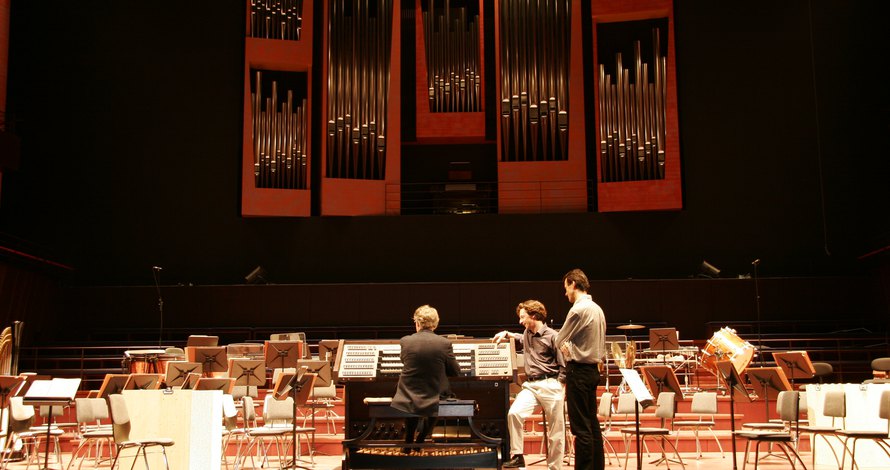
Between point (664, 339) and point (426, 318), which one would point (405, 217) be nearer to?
point (664, 339)

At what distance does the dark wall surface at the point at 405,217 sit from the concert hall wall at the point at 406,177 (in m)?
0.02

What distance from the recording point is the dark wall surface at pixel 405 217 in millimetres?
13320

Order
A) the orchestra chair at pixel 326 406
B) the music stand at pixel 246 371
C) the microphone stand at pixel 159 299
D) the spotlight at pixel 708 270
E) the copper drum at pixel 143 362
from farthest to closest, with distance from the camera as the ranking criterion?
1. the spotlight at pixel 708 270
2. the microphone stand at pixel 159 299
3. the copper drum at pixel 143 362
4. the orchestra chair at pixel 326 406
5. the music stand at pixel 246 371

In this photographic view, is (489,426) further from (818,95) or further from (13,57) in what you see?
(13,57)

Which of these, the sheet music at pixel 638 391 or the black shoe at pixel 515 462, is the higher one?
the sheet music at pixel 638 391

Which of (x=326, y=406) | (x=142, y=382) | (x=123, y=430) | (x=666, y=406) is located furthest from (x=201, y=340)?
(x=666, y=406)

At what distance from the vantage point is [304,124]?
13.6m

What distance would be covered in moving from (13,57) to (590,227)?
958 cm

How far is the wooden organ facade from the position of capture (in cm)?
1336

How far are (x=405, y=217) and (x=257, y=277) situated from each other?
2379mm

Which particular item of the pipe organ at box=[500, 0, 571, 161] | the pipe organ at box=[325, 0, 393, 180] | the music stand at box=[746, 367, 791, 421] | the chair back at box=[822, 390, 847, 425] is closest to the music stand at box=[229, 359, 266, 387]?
the music stand at box=[746, 367, 791, 421]

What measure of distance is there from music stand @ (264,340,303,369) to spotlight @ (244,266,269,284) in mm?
3843

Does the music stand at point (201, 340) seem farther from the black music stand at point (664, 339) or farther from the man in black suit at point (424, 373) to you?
the man in black suit at point (424, 373)

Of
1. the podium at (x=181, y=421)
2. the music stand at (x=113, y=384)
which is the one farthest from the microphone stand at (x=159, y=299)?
the podium at (x=181, y=421)
